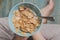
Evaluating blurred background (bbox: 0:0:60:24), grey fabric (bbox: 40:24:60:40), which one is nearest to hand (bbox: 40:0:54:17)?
blurred background (bbox: 0:0:60:24)

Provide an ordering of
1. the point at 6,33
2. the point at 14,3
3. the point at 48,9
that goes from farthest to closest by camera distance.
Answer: the point at 14,3, the point at 48,9, the point at 6,33

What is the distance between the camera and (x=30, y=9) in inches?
35.4

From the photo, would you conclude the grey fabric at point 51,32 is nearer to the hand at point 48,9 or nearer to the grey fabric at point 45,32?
the grey fabric at point 45,32

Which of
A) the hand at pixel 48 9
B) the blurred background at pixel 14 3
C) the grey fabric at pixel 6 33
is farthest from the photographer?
the blurred background at pixel 14 3

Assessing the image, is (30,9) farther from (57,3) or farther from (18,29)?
(57,3)

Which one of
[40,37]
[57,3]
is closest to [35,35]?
[40,37]

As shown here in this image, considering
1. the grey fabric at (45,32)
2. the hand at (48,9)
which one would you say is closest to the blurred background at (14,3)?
the hand at (48,9)

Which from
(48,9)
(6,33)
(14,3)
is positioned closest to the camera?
(6,33)

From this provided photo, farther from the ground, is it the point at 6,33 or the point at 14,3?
the point at 14,3

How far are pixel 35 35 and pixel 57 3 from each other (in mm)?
519

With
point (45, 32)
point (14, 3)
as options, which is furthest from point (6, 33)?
point (14, 3)

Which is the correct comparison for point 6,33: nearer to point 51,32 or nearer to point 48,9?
point 51,32

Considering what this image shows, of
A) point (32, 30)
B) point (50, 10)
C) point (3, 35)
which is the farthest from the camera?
point (50, 10)

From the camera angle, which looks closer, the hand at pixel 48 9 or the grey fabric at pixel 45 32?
the grey fabric at pixel 45 32
